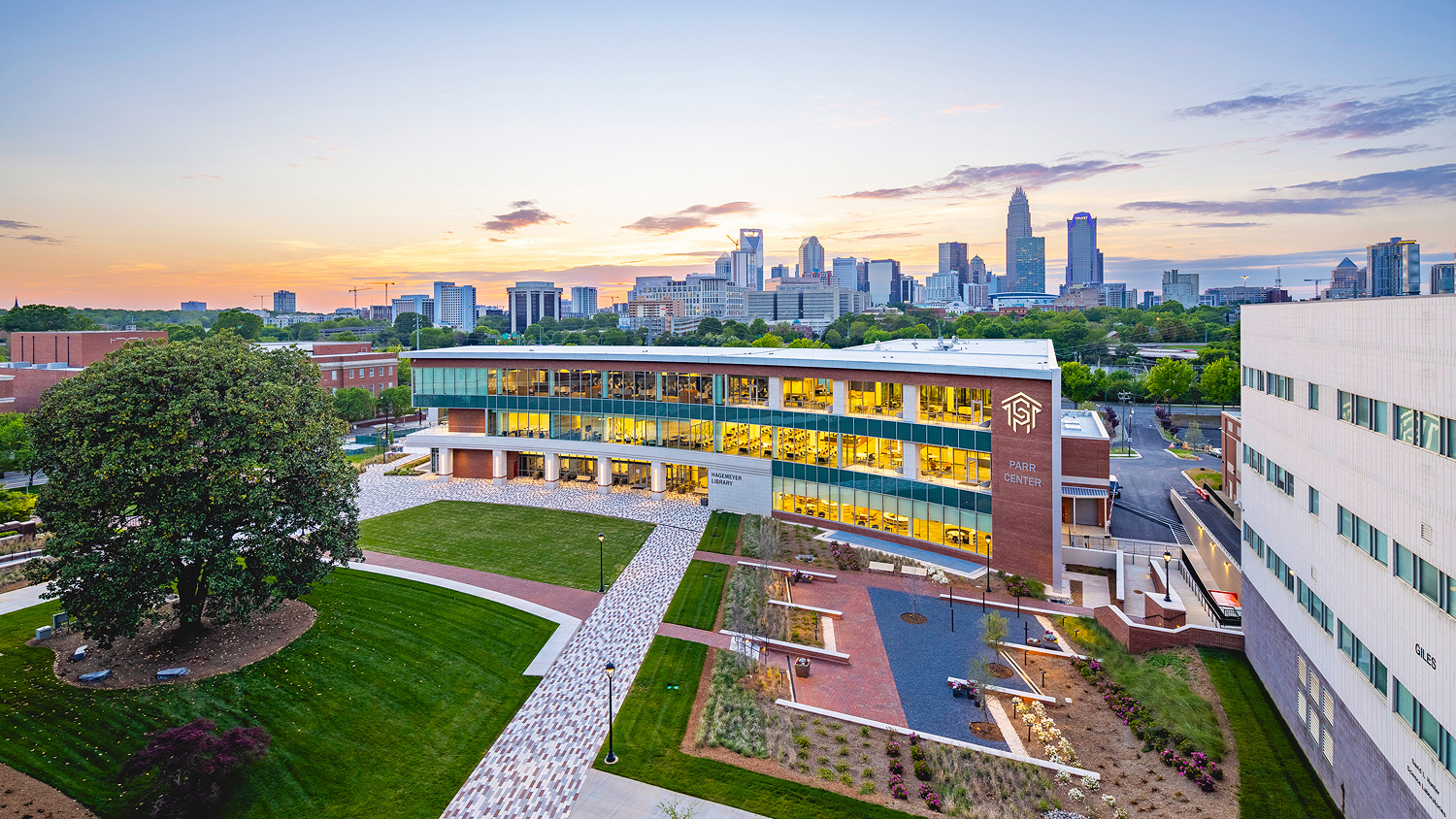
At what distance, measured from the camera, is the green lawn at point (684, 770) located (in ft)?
65.0

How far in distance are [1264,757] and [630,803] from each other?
2013 cm

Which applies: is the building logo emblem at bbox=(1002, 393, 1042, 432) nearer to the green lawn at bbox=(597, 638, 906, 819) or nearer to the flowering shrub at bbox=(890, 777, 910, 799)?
the flowering shrub at bbox=(890, 777, 910, 799)

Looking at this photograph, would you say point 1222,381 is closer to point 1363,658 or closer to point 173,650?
point 1363,658

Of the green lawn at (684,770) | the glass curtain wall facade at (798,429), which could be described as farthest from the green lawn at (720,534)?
the green lawn at (684,770)

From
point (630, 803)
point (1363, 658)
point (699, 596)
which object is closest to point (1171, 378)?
point (699, 596)

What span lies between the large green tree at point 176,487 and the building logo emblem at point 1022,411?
33217 millimetres

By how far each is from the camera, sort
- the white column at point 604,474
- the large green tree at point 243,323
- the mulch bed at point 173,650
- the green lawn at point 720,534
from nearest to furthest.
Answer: the mulch bed at point 173,650 < the green lawn at point 720,534 < the white column at point 604,474 < the large green tree at point 243,323

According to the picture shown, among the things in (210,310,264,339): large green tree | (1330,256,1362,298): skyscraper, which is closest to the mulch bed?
(1330,256,1362,298): skyscraper

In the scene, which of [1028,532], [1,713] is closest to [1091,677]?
[1028,532]

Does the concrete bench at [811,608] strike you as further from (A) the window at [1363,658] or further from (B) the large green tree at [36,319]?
(B) the large green tree at [36,319]

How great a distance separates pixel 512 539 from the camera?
1724 inches

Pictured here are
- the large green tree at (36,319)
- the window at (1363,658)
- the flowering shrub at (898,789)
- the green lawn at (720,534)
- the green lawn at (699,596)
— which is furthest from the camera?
the large green tree at (36,319)

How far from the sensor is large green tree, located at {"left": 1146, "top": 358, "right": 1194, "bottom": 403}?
8819cm

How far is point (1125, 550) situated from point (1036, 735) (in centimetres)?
2316
